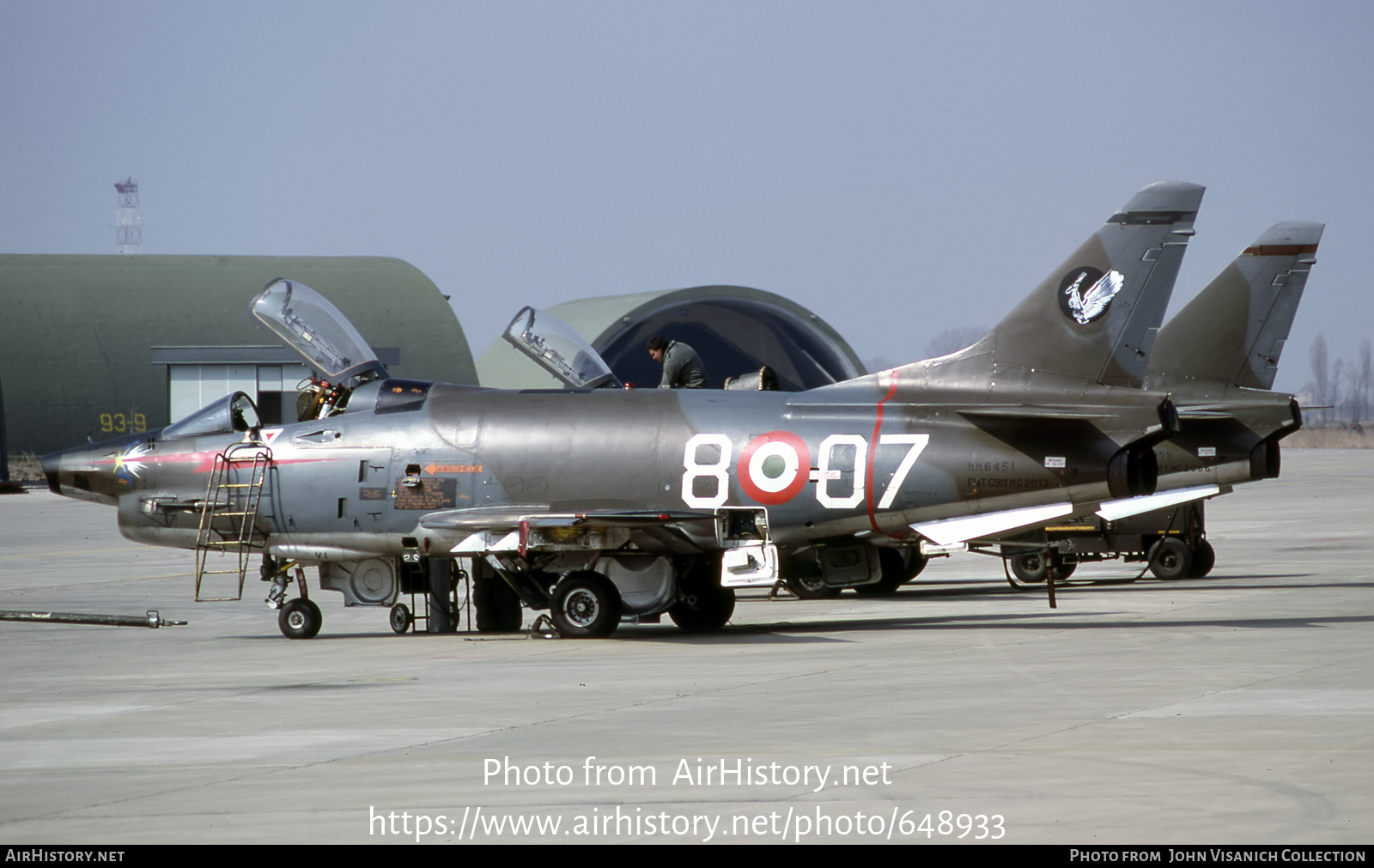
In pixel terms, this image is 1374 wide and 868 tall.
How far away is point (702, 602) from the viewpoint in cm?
1717

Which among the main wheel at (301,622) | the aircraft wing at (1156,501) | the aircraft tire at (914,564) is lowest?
the aircraft tire at (914,564)

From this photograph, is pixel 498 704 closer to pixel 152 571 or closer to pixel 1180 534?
pixel 1180 534

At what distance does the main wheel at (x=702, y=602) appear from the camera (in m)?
17.1

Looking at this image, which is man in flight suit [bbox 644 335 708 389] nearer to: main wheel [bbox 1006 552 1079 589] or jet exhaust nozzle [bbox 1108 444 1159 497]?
jet exhaust nozzle [bbox 1108 444 1159 497]

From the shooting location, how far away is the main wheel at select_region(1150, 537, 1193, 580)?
77.4ft

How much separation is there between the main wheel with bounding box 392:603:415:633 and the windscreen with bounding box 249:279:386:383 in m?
2.85

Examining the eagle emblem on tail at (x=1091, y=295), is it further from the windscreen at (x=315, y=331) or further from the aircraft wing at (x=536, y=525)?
the windscreen at (x=315, y=331)

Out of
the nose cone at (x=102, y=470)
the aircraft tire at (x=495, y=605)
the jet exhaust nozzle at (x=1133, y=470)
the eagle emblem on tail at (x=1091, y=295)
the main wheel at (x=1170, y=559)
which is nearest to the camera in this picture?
the jet exhaust nozzle at (x=1133, y=470)

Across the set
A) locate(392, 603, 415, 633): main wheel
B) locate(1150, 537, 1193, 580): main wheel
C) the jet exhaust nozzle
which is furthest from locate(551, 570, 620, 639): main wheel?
locate(1150, 537, 1193, 580): main wheel

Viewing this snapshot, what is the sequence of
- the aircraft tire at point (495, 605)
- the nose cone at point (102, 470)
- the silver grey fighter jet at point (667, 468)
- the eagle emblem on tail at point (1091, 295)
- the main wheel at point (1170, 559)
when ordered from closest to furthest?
1. the silver grey fighter jet at point (667, 468)
2. the eagle emblem on tail at point (1091, 295)
3. the aircraft tire at point (495, 605)
4. the nose cone at point (102, 470)
5. the main wheel at point (1170, 559)

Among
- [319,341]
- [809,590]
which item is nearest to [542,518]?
[319,341]

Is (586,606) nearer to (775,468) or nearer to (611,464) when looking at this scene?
(611,464)

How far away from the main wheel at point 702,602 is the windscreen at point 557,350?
2827 millimetres

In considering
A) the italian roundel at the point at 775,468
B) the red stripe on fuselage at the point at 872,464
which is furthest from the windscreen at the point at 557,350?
the red stripe on fuselage at the point at 872,464
